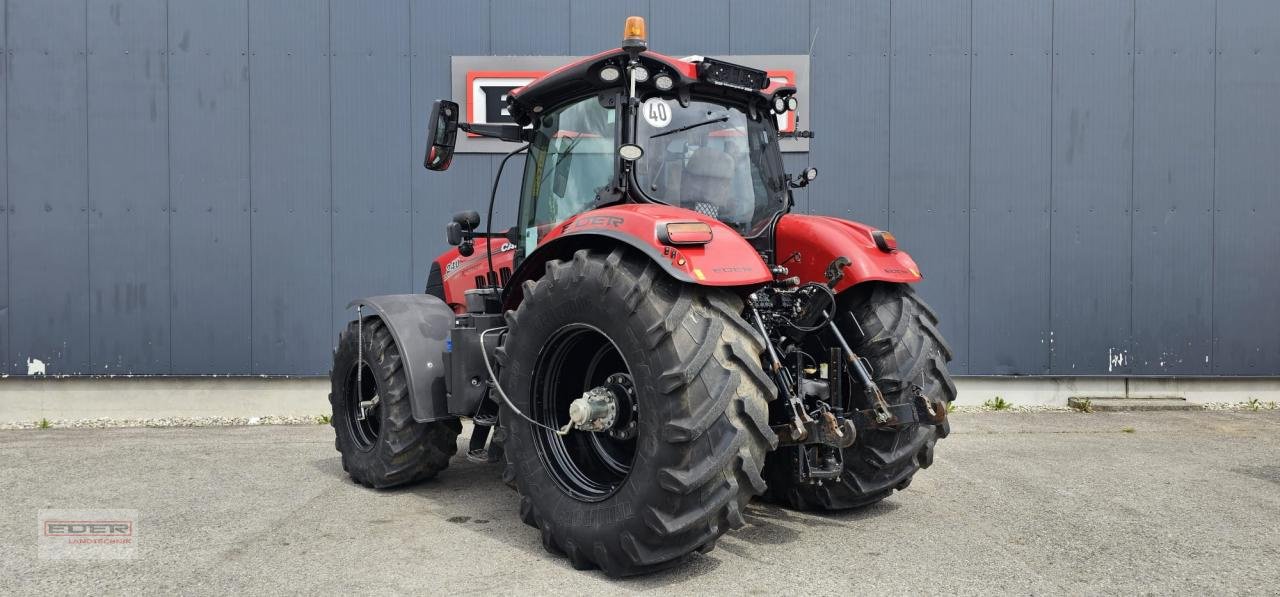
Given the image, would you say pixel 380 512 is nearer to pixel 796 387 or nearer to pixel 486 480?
pixel 486 480

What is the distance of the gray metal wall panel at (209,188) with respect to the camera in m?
8.23

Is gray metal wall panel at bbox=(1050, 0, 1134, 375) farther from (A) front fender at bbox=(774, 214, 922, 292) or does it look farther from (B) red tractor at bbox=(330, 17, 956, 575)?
(A) front fender at bbox=(774, 214, 922, 292)

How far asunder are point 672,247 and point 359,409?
3014 mm

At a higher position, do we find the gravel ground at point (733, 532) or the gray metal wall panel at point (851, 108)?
the gray metal wall panel at point (851, 108)

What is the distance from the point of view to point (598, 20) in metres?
8.34

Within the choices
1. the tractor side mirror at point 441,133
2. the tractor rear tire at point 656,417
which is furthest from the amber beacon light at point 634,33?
the tractor side mirror at point 441,133

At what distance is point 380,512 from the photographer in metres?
4.65

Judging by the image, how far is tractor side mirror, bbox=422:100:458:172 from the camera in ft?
15.6

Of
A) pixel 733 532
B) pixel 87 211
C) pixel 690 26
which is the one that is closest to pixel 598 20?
pixel 690 26

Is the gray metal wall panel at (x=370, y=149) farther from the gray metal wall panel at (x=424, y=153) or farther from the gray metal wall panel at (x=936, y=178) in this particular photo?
the gray metal wall panel at (x=936, y=178)

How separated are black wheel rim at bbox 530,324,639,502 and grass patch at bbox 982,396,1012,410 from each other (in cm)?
548

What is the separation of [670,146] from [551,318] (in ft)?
3.60

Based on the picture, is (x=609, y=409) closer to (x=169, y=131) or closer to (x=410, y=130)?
(x=410, y=130)

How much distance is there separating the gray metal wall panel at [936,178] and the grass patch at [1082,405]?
103 cm
